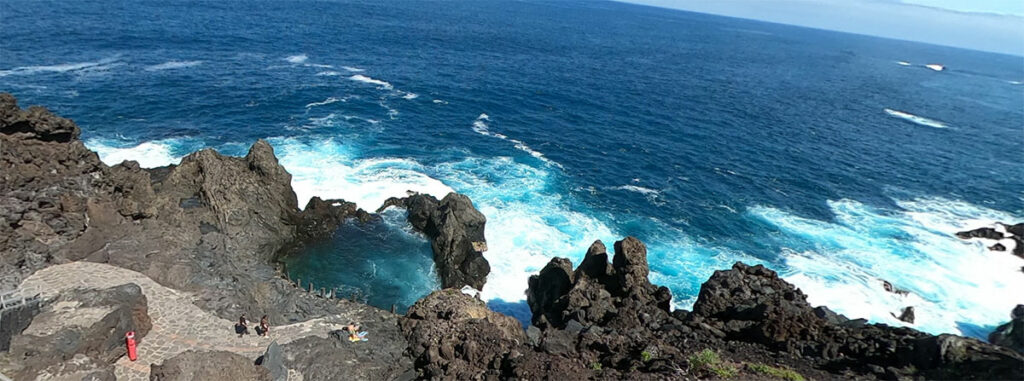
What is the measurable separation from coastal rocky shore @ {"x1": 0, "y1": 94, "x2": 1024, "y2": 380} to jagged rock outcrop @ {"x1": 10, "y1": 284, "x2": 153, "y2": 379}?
7 centimetres

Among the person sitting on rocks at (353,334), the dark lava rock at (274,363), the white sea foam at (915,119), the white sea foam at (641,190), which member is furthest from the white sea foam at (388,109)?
the white sea foam at (915,119)

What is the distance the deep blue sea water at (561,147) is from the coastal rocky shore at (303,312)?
25.5 feet

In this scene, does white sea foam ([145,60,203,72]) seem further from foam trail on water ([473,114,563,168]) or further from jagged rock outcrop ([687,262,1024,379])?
jagged rock outcrop ([687,262,1024,379])

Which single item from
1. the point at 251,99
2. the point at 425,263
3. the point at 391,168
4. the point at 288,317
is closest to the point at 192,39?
the point at 251,99

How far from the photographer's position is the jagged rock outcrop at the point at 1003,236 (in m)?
53.9

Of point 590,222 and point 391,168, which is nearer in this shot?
point 590,222

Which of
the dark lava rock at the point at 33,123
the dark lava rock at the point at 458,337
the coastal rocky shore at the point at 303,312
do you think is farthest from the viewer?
the dark lava rock at the point at 33,123

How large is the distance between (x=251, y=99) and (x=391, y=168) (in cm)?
3194

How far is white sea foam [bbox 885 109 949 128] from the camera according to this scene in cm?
10375

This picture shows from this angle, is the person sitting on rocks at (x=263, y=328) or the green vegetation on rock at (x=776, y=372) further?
the person sitting on rocks at (x=263, y=328)

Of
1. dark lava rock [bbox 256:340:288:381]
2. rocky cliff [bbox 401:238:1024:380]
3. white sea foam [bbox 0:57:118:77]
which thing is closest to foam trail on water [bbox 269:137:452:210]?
rocky cliff [bbox 401:238:1024:380]

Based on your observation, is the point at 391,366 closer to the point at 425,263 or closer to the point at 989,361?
the point at 425,263

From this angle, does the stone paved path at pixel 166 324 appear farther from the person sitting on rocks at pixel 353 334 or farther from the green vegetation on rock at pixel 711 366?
the green vegetation on rock at pixel 711 366

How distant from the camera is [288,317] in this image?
31.3 metres
